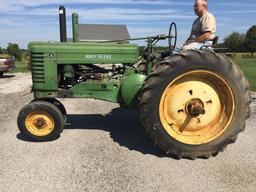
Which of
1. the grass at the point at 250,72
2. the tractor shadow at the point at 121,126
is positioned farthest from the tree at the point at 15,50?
the tractor shadow at the point at 121,126

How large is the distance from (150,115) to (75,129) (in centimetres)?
205

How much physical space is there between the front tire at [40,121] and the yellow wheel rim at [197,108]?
69.7 inches

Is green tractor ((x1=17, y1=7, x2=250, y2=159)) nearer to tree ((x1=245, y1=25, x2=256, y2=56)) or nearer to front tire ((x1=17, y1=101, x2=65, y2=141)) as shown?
front tire ((x1=17, y1=101, x2=65, y2=141))

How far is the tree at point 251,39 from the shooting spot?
278ft

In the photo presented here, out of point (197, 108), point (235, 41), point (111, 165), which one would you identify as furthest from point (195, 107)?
point (235, 41)

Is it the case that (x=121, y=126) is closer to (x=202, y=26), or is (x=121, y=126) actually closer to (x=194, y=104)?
(x=194, y=104)

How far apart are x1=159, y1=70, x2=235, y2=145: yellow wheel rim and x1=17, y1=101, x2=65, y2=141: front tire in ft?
5.81

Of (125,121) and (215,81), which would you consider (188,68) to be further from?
(125,121)

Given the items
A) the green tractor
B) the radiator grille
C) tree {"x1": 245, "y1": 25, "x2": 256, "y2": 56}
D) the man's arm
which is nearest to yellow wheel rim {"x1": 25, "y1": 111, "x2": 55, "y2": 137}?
the green tractor

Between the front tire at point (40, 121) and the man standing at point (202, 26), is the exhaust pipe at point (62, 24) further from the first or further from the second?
the man standing at point (202, 26)

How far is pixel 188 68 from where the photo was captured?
517 cm

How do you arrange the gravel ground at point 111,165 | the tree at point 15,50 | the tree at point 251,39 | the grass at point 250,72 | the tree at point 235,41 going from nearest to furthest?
the gravel ground at point 111,165 < the grass at point 250,72 < the tree at point 15,50 < the tree at point 251,39 < the tree at point 235,41

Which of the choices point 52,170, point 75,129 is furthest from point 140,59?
point 52,170

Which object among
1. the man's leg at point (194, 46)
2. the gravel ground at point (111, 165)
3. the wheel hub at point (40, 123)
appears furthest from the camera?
the wheel hub at point (40, 123)
